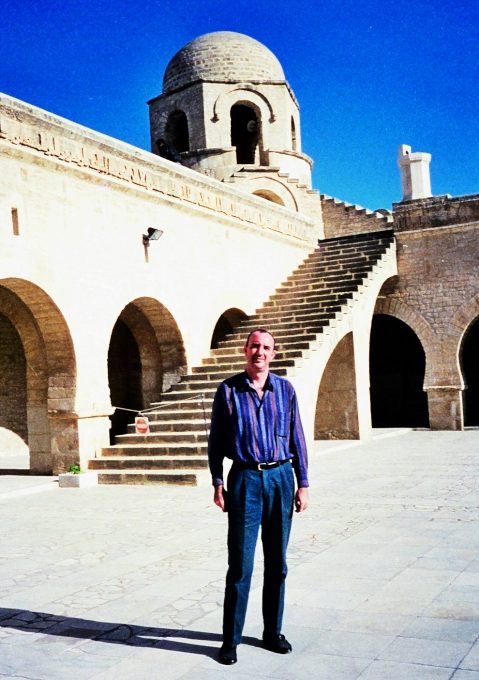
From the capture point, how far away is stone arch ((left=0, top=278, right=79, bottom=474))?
11.7 m

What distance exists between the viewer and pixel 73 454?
468 inches

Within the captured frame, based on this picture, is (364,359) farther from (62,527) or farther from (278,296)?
(62,527)

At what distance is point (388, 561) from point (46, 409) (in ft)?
25.4

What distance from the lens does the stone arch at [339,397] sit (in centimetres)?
1600

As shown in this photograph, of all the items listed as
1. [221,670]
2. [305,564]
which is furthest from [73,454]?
[221,670]

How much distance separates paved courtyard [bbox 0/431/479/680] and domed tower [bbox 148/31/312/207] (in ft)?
50.3

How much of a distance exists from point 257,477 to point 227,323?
45.0 ft

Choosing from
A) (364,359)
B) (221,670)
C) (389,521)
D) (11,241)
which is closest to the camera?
(221,670)

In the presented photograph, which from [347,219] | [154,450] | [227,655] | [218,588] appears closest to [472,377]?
[347,219]

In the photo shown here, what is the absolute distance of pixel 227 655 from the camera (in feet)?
12.9

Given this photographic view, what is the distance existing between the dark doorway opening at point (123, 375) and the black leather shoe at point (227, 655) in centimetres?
1296

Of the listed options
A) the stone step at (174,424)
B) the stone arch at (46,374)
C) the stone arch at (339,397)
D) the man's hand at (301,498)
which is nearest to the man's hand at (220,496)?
the man's hand at (301,498)

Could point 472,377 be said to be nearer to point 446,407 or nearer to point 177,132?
point 446,407

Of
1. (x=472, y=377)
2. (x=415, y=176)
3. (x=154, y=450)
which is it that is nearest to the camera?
→ (x=154, y=450)
